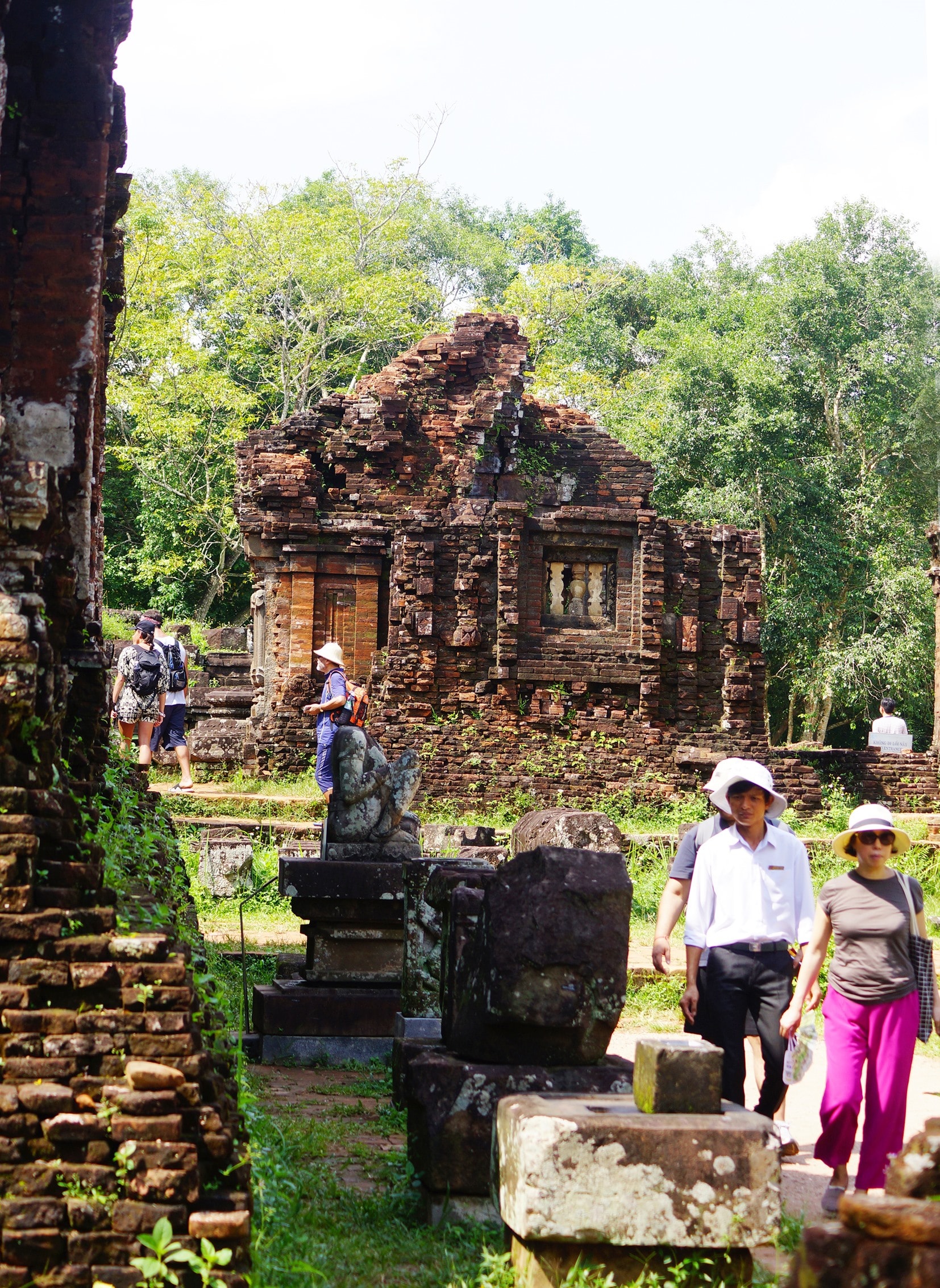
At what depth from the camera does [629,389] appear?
1342 inches

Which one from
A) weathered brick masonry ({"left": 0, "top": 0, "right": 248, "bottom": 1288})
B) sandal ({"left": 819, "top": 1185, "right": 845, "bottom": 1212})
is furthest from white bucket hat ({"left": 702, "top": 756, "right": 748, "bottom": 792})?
weathered brick masonry ({"left": 0, "top": 0, "right": 248, "bottom": 1288})

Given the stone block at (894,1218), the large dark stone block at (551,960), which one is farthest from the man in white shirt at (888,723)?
the stone block at (894,1218)

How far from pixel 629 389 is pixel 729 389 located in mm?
5342

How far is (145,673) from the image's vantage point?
41.9ft

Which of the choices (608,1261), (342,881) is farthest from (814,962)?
(342,881)

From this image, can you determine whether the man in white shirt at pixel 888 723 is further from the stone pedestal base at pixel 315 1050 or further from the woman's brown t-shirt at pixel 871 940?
the woman's brown t-shirt at pixel 871 940

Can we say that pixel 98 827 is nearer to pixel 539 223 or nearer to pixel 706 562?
pixel 706 562

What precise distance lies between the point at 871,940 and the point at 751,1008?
0.56 m

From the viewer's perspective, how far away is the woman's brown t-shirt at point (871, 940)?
510 centimetres

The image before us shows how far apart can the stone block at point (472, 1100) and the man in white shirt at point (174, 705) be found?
28.0 ft

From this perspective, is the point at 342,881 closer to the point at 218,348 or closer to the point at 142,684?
the point at 142,684

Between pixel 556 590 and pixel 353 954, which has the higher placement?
pixel 556 590

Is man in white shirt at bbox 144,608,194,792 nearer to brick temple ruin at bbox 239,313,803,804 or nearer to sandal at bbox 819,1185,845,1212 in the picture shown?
brick temple ruin at bbox 239,313,803,804

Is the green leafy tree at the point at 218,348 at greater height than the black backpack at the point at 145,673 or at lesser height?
greater
